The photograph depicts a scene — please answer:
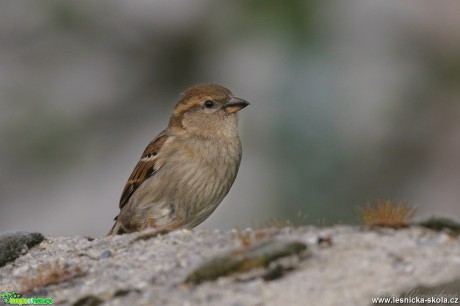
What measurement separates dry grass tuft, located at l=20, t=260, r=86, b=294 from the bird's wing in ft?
10.2

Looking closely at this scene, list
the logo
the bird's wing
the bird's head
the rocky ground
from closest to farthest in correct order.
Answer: the rocky ground < the logo < the bird's wing < the bird's head

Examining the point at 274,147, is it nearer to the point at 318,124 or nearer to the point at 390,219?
the point at 318,124

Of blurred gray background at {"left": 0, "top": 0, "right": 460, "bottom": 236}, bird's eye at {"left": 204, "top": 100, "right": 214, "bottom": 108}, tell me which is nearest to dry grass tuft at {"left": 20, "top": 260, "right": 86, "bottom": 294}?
bird's eye at {"left": 204, "top": 100, "right": 214, "bottom": 108}

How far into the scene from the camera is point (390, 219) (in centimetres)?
972

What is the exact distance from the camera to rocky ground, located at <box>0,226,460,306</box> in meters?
8.55

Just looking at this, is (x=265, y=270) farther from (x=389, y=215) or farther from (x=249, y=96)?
(x=249, y=96)

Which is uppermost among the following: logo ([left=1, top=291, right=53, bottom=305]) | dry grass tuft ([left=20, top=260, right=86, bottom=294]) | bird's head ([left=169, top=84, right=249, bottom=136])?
bird's head ([left=169, top=84, right=249, bottom=136])

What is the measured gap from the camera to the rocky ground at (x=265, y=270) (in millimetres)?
8555

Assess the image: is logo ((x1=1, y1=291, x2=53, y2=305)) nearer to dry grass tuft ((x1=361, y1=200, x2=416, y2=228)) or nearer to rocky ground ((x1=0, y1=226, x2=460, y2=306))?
rocky ground ((x1=0, y1=226, x2=460, y2=306))

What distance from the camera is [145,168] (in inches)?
532

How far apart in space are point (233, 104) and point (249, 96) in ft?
32.6

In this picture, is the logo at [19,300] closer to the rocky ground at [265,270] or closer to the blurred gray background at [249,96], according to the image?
the rocky ground at [265,270]

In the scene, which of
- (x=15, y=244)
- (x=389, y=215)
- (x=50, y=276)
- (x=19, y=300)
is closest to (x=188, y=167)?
(x=15, y=244)

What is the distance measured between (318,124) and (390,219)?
1285 cm
